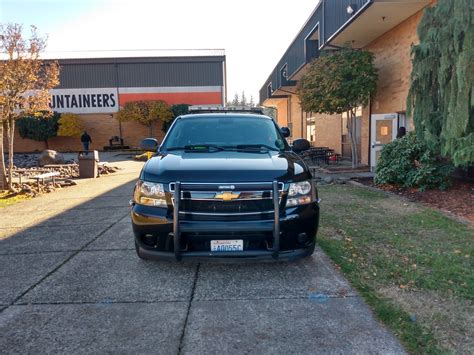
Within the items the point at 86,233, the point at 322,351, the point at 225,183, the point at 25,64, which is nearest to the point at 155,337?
the point at 322,351

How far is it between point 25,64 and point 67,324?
918 centimetres

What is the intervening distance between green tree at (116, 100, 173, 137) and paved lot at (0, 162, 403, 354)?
27685 mm

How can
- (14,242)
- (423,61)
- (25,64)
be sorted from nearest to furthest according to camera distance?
(14,242), (423,61), (25,64)

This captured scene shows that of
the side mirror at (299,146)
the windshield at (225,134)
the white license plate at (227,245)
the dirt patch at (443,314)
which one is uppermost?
the windshield at (225,134)

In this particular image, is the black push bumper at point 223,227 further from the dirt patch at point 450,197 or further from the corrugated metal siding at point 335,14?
the corrugated metal siding at point 335,14

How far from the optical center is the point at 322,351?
2.54 meters

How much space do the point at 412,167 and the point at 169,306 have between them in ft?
26.2

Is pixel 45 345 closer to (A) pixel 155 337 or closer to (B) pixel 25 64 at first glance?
(A) pixel 155 337

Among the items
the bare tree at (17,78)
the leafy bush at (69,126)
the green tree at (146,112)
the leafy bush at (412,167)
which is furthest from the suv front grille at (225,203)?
the leafy bush at (69,126)

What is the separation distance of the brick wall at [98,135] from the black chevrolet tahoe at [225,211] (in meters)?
31.4

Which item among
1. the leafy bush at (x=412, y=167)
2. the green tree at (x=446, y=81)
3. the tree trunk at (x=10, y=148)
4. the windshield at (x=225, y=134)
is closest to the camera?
the windshield at (x=225, y=134)

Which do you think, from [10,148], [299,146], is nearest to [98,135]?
[10,148]

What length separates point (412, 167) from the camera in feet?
29.7

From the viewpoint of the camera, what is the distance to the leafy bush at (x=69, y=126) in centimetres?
3203
